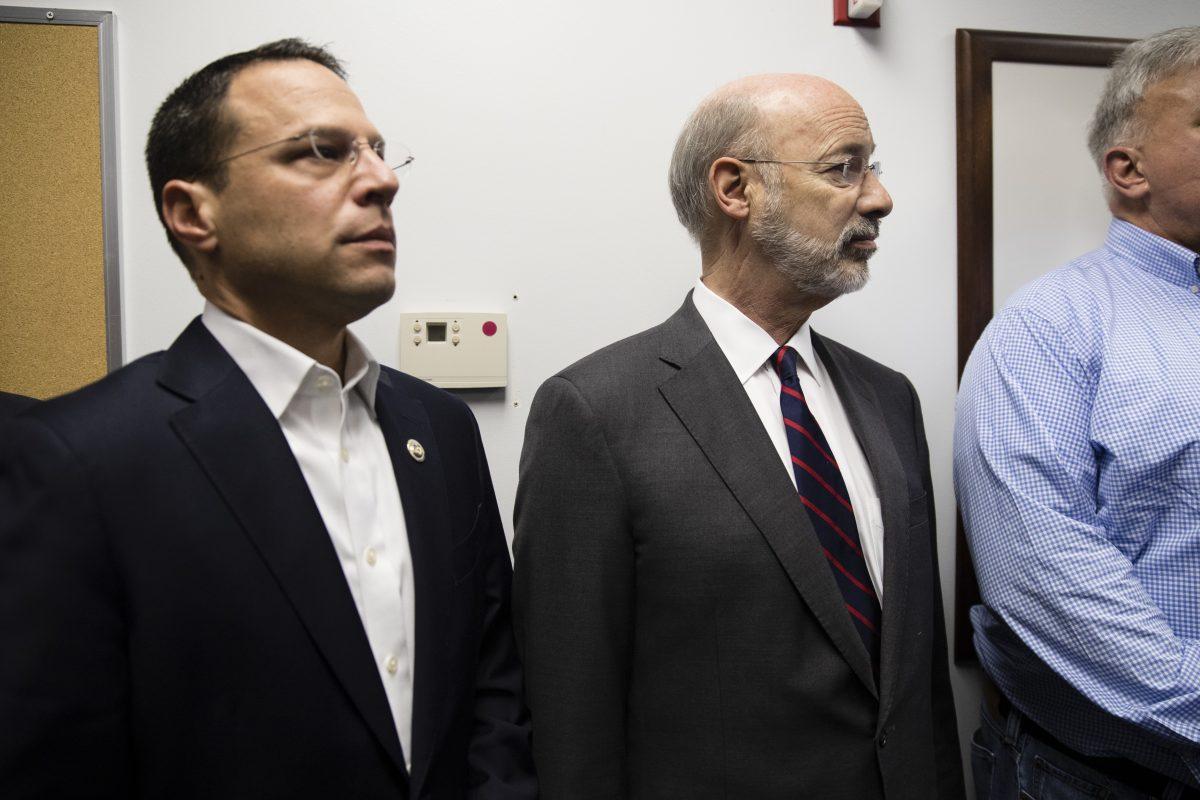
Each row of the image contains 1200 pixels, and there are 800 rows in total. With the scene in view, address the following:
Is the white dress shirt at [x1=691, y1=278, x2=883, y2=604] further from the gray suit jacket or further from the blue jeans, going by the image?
the blue jeans

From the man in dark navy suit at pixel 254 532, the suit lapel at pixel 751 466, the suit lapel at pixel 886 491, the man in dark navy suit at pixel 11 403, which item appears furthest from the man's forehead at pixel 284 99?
the suit lapel at pixel 886 491

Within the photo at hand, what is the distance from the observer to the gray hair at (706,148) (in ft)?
4.05

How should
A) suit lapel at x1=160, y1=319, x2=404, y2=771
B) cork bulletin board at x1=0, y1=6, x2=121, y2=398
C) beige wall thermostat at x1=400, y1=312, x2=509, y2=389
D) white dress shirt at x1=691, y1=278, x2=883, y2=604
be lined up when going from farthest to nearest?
beige wall thermostat at x1=400, y1=312, x2=509, y2=389, cork bulletin board at x1=0, y1=6, x2=121, y2=398, white dress shirt at x1=691, y1=278, x2=883, y2=604, suit lapel at x1=160, y1=319, x2=404, y2=771

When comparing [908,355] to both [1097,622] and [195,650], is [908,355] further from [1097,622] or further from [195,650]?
[195,650]

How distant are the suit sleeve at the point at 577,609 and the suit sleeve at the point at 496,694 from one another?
4 cm

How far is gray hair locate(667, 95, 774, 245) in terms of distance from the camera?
4.05 feet

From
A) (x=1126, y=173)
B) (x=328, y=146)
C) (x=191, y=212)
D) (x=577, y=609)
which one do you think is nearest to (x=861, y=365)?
(x=1126, y=173)

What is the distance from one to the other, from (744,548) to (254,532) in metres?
0.61

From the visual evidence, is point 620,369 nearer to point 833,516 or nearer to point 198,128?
point 833,516

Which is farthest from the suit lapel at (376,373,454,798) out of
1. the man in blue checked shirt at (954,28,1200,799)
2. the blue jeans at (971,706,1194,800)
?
the blue jeans at (971,706,1194,800)

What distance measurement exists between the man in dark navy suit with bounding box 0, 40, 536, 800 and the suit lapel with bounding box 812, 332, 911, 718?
0.52 metres

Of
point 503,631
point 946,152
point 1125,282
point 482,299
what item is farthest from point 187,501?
point 946,152

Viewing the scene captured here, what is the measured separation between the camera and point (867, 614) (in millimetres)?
1095

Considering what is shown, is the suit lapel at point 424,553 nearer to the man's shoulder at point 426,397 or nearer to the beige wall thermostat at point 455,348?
the man's shoulder at point 426,397
